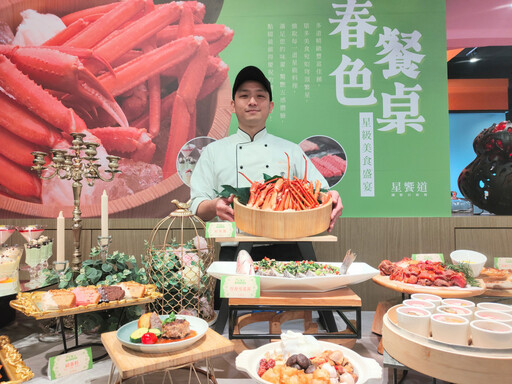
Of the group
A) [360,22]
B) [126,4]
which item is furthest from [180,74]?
[360,22]

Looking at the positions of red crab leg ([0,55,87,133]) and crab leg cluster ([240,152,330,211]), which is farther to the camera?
red crab leg ([0,55,87,133])

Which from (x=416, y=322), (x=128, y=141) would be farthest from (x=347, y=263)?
(x=128, y=141)

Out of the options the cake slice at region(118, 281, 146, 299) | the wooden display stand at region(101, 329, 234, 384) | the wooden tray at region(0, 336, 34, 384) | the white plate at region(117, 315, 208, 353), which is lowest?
Result: the wooden tray at region(0, 336, 34, 384)

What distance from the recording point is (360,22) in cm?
262

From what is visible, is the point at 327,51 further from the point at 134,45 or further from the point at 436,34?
the point at 134,45

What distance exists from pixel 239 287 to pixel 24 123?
7.92 ft

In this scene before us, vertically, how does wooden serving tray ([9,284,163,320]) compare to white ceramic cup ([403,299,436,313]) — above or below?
below

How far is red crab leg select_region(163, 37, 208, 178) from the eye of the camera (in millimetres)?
2617

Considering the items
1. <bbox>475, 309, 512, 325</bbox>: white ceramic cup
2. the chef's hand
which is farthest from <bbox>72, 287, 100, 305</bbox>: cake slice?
<bbox>475, 309, 512, 325</bbox>: white ceramic cup

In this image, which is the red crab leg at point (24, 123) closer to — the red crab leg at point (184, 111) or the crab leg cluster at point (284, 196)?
the red crab leg at point (184, 111)

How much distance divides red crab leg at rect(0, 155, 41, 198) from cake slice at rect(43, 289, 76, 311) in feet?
5.14

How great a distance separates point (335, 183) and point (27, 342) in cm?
223

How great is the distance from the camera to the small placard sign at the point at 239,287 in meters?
1.29

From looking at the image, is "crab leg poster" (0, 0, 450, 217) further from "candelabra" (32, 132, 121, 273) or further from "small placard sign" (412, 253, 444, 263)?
"candelabra" (32, 132, 121, 273)
